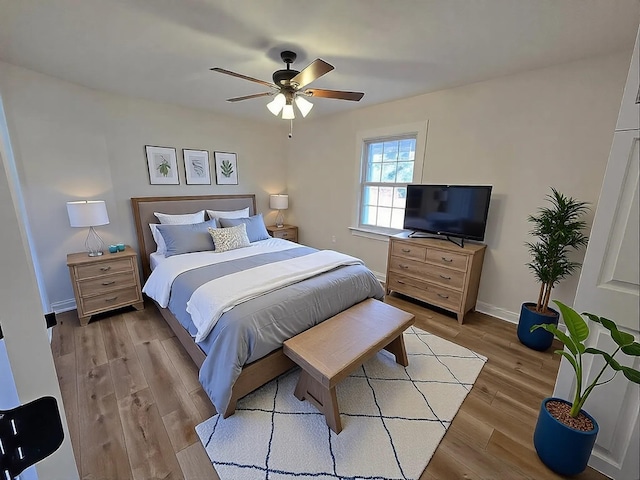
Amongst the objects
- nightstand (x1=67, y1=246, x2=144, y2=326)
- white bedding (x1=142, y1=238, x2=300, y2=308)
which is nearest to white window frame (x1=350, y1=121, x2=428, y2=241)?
white bedding (x1=142, y1=238, x2=300, y2=308)

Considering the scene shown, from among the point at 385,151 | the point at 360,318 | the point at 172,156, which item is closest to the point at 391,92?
the point at 385,151

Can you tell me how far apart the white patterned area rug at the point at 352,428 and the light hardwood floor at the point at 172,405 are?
0.29 feet

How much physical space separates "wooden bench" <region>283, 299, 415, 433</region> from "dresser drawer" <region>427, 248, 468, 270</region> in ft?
3.33

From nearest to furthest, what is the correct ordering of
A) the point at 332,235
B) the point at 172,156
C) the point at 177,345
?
1. the point at 177,345
2. the point at 172,156
3. the point at 332,235

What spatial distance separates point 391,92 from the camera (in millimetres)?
3008

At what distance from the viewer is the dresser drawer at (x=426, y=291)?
2832 mm

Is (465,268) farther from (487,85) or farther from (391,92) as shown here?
(391,92)

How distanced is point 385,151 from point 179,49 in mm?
2556

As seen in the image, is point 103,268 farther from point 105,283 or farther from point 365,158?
point 365,158

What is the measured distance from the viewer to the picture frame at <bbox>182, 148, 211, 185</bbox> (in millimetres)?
3631

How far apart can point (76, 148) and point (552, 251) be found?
4669mm

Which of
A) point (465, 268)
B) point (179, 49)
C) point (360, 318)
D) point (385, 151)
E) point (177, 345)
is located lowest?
point (177, 345)

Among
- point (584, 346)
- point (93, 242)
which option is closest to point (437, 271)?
point (584, 346)

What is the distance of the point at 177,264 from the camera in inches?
101
